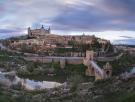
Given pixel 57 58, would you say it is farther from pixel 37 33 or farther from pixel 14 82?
pixel 14 82

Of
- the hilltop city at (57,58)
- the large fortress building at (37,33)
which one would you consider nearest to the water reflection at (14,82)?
the hilltop city at (57,58)

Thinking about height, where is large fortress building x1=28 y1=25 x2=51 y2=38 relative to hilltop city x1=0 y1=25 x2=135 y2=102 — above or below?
above

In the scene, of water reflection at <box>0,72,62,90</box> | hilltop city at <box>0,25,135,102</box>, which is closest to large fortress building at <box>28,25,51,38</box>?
hilltop city at <box>0,25,135,102</box>

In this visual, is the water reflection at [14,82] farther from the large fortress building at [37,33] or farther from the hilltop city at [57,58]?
the large fortress building at [37,33]

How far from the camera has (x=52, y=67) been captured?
39062mm

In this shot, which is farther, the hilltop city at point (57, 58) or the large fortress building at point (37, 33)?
the large fortress building at point (37, 33)

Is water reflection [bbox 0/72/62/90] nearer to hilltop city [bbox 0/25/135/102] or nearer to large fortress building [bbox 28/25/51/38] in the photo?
hilltop city [bbox 0/25/135/102]

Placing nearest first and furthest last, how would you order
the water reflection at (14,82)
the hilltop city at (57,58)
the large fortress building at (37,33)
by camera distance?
1. the water reflection at (14,82)
2. the hilltop city at (57,58)
3. the large fortress building at (37,33)

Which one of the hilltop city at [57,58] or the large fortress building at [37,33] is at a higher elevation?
the large fortress building at [37,33]

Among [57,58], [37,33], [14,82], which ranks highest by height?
[37,33]

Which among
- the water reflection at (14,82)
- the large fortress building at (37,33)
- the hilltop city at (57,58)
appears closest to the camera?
the water reflection at (14,82)

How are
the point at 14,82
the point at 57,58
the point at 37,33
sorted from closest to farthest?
the point at 14,82 < the point at 57,58 < the point at 37,33

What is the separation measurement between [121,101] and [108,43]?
137 feet

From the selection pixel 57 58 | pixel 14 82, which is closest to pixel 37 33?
pixel 57 58
